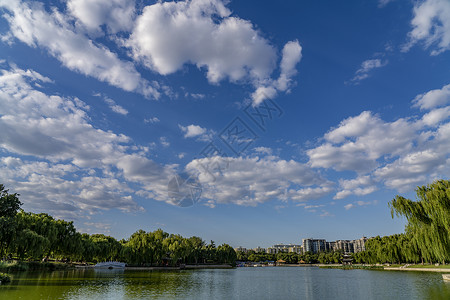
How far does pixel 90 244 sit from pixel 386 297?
163 feet

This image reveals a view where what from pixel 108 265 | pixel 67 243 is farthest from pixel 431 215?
pixel 108 265

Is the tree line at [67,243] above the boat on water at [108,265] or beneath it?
above

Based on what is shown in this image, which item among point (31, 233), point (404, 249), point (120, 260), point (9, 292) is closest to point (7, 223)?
point (31, 233)

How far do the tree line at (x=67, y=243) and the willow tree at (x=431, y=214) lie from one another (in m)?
37.2

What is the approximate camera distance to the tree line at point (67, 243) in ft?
95.1

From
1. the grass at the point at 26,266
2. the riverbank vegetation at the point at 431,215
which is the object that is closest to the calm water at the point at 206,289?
the grass at the point at 26,266

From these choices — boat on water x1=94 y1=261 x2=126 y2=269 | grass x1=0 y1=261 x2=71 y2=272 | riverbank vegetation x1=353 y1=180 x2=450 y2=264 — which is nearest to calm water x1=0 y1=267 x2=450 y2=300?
grass x1=0 y1=261 x2=71 y2=272

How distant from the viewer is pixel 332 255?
126 meters

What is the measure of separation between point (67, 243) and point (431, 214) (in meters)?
48.1

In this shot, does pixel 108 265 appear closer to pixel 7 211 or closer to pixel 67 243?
pixel 67 243

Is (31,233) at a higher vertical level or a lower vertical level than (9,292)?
higher

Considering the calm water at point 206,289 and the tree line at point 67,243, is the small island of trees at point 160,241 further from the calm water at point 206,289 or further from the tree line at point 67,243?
the calm water at point 206,289

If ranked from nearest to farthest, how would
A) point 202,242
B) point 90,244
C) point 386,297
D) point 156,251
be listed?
point 386,297
point 90,244
point 156,251
point 202,242

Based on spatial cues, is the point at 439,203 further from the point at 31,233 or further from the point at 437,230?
the point at 31,233
